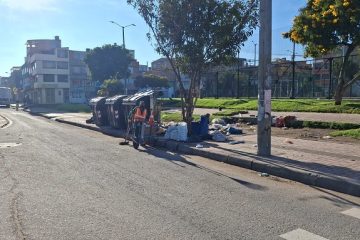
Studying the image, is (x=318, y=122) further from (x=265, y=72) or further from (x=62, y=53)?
(x=62, y=53)

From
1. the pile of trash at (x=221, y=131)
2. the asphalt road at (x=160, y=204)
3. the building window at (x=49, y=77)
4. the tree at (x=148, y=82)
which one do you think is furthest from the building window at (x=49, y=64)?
the asphalt road at (x=160, y=204)

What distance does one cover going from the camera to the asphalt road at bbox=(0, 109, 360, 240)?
15.6 feet

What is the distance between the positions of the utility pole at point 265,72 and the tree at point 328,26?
28.4ft

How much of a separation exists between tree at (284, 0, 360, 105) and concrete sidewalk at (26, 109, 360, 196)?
7.68 m

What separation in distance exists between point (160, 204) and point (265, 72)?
4940mm

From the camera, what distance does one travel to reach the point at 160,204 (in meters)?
5.90

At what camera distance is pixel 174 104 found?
3597 cm

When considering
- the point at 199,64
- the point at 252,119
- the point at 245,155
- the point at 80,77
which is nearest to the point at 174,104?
the point at 252,119

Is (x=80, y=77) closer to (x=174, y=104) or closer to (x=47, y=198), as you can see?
(x=174, y=104)

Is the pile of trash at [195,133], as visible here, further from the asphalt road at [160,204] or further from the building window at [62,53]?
the building window at [62,53]

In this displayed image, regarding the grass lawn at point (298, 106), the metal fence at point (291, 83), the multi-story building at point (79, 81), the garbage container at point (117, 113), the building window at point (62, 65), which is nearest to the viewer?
the grass lawn at point (298, 106)

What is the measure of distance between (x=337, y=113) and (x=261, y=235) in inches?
539

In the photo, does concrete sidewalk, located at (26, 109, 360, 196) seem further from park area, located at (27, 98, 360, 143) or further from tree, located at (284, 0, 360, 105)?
tree, located at (284, 0, 360, 105)

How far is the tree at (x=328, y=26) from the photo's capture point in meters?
16.9
